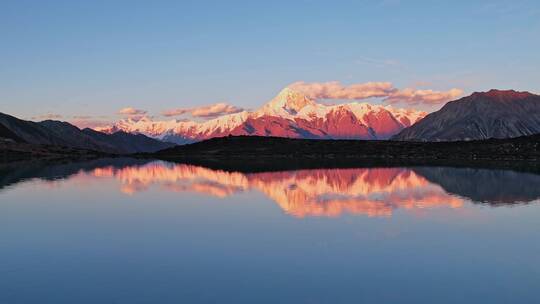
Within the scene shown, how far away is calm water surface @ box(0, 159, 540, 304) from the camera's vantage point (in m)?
23.4

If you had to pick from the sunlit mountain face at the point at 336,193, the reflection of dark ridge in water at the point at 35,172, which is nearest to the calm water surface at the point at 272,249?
the sunlit mountain face at the point at 336,193

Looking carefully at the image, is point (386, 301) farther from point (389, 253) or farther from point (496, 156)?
point (496, 156)

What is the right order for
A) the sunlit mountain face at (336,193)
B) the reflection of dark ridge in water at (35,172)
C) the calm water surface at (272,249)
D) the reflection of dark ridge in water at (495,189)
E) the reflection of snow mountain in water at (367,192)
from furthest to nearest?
the reflection of dark ridge in water at (35,172) < the reflection of dark ridge in water at (495,189) < the reflection of snow mountain in water at (367,192) < the sunlit mountain face at (336,193) < the calm water surface at (272,249)

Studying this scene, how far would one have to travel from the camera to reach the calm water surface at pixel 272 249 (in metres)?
23.4

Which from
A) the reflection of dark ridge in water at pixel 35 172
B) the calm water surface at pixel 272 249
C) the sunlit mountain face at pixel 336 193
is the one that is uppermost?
the reflection of dark ridge in water at pixel 35 172

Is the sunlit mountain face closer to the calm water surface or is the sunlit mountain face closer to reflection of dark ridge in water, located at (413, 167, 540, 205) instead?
the calm water surface

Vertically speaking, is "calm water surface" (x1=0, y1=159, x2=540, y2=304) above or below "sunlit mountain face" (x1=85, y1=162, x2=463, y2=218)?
below

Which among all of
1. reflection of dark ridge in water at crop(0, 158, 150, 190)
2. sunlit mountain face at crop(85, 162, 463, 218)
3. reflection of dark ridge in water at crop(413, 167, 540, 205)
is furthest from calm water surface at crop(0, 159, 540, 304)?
reflection of dark ridge in water at crop(0, 158, 150, 190)

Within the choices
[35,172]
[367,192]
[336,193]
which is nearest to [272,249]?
[336,193]

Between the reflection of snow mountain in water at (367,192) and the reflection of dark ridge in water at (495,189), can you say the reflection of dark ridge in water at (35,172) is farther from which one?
the reflection of dark ridge in water at (495,189)

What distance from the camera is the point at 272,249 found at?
3206cm

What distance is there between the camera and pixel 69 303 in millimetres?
21734

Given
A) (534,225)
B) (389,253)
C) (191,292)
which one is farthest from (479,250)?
(191,292)

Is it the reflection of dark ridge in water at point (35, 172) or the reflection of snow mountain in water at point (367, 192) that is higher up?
the reflection of dark ridge in water at point (35, 172)
